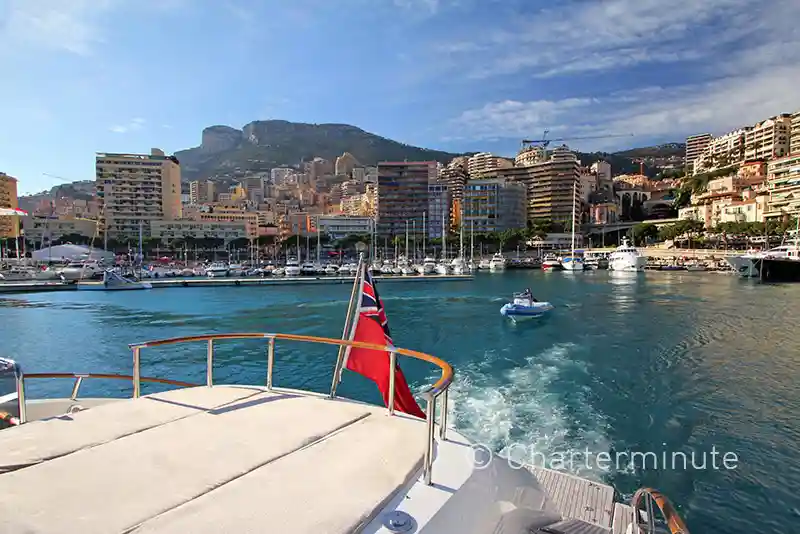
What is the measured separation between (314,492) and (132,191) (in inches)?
5941

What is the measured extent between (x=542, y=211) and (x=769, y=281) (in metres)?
90.8

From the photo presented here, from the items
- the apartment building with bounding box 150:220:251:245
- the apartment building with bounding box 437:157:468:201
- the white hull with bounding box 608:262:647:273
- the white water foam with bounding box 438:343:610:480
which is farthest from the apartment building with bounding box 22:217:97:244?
the white water foam with bounding box 438:343:610:480

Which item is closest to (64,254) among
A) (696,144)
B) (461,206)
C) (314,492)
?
(461,206)

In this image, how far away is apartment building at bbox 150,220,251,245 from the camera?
125m

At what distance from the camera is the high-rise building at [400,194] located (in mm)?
139125

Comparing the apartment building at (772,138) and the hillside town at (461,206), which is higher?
the apartment building at (772,138)

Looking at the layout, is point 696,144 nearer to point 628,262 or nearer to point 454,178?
point 454,178

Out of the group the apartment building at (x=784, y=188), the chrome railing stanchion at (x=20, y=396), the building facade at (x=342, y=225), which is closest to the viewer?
the chrome railing stanchion at (x=20, y=396)

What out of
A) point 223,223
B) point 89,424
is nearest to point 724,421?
point 89,424

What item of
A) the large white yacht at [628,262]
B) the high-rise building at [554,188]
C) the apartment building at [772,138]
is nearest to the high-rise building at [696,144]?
the apartment building at [772,138]

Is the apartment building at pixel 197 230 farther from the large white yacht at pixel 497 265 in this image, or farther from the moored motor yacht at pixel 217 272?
the large white yacht at pixel 497 265

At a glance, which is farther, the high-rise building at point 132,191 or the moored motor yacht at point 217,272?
the high-rise building at point 132,191

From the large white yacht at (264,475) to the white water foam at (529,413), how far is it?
6.03 metres

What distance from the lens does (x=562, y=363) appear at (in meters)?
17.0
